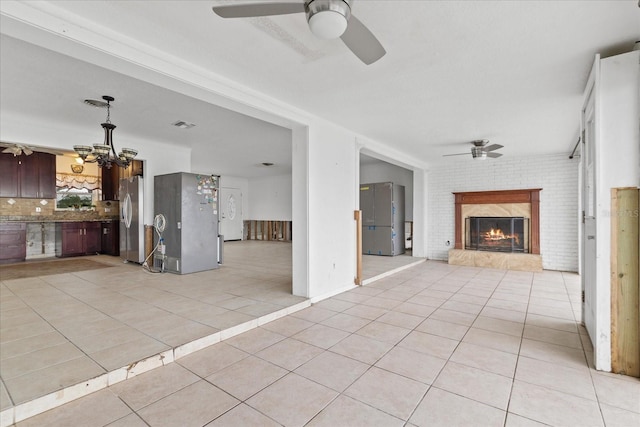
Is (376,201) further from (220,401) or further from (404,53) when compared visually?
(220,401)

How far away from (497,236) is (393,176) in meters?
3.27

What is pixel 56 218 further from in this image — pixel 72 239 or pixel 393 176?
pixel 393 176

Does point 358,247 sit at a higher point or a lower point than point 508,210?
lower

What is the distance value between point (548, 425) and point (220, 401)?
195 cm

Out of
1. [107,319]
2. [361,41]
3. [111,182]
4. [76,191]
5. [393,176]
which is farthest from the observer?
[393,176]

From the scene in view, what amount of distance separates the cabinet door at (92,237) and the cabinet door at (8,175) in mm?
1588

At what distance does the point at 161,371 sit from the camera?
2.29 meters

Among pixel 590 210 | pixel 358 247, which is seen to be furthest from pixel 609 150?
pixel 358 247

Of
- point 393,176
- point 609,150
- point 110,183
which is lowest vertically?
point 609,150

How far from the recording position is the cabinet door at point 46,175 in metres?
7.25

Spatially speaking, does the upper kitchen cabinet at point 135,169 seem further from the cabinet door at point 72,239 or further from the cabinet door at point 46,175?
the cabinet door at point 72,239

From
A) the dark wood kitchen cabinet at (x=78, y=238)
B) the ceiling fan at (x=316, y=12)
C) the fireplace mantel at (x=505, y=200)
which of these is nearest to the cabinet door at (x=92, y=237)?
the dark wood kitchen cabinet at (x=78, y=238)

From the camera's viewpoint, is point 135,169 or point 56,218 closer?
point 135,169

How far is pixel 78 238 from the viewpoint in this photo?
7809 mm
